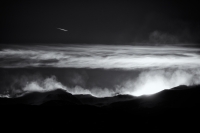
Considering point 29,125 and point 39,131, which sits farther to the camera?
point 29,125

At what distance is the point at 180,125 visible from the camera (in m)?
167

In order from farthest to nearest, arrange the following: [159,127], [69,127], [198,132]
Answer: [69,127] < [159,127] < [198,132]

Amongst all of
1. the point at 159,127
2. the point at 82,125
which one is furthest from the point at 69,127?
the point at 159,127

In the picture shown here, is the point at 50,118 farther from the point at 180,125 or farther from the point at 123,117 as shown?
the point at 180,125

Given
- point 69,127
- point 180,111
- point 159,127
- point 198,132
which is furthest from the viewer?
point 180,111

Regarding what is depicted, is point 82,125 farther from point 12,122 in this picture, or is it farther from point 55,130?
point 12,122

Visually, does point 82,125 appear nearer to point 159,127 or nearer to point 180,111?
point 159,127

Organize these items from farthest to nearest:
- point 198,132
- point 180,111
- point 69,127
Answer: point 180,111 → point 69,127 → point 198,132

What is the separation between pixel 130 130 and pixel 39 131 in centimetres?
6838

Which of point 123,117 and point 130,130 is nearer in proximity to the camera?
point 130,130

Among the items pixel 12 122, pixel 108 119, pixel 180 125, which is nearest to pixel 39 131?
pixel 12 122

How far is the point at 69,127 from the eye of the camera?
179125 mm

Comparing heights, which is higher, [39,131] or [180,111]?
[180,111]

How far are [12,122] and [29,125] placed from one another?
54.5 feet
